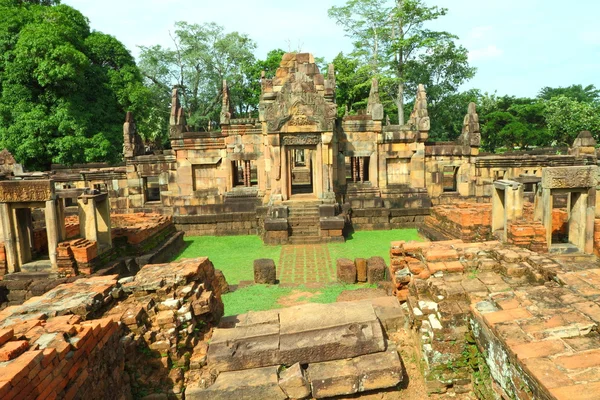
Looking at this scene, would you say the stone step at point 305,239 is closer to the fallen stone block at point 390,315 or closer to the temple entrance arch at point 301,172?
the temple entrance arch at point 301,172

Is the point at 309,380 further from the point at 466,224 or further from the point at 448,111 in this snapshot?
the point at 448,111

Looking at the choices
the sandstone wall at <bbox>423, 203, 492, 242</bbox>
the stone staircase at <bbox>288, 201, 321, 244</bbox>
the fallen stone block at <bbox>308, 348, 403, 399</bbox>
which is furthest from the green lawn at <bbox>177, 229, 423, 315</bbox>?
the fallen stone block at <bbox>308, 348, 403, 399</bbox>

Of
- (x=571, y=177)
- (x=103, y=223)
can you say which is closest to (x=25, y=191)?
(x=103, y=223)

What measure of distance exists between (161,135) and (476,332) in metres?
35.3

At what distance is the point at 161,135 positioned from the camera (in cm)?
3622

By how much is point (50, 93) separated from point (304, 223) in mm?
16778

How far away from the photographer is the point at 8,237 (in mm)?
9203

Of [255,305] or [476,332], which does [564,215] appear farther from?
[255,305]

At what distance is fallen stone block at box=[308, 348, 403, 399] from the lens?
4805mm

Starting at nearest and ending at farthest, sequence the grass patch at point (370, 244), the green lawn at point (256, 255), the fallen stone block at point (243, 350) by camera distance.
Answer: the fallen stone block at point (243, 350) < the green lawn at point (256, 255) < the grass patch at point (370, 244)

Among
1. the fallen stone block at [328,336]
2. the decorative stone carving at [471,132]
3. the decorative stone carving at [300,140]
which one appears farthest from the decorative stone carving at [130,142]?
the decorative stone carving at [471,132]

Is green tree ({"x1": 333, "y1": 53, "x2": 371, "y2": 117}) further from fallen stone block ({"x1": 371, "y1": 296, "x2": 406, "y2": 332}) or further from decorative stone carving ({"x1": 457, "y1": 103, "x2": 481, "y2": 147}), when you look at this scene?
fallen stone block ({"x1": 371, "y1": 296, "x2": 406, "y2": 332})

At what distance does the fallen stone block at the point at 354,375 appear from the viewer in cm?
480

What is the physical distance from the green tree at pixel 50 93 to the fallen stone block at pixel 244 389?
21.0 metres
